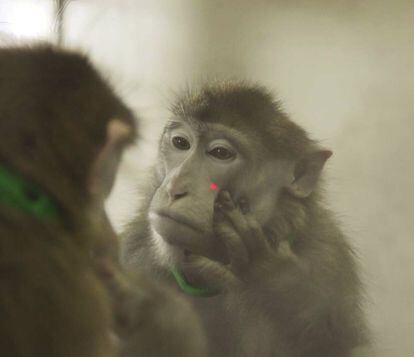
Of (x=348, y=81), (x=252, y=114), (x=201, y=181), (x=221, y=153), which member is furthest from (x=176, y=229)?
(x=348, y=81)

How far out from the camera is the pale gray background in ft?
4.19

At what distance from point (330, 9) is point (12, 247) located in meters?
0.91

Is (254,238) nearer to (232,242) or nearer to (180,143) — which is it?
(232,242)

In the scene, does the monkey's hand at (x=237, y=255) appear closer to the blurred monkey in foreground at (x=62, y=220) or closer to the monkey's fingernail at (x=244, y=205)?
the monkey's fingernail at (x=244, y=205)

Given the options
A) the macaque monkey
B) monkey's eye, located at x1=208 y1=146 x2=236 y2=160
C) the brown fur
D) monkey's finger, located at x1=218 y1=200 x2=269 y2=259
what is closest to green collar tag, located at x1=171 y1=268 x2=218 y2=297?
the macaque monkey

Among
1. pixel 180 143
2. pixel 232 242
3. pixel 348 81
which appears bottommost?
pixel 232 242

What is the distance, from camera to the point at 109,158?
0.86 metres

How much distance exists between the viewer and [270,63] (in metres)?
1.29

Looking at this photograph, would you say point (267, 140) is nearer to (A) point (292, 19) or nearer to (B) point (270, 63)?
(B) point (270, 63)

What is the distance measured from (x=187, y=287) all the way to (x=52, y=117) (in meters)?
0.54

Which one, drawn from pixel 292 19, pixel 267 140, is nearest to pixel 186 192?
pixel 267 140

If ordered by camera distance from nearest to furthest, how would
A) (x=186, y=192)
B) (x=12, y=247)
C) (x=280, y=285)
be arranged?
(x=12, y=247) < (x=186, y=192) < (x=280, y=285)

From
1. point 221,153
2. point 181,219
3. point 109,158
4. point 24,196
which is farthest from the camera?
point 221,153

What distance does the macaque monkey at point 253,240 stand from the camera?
118 cm
